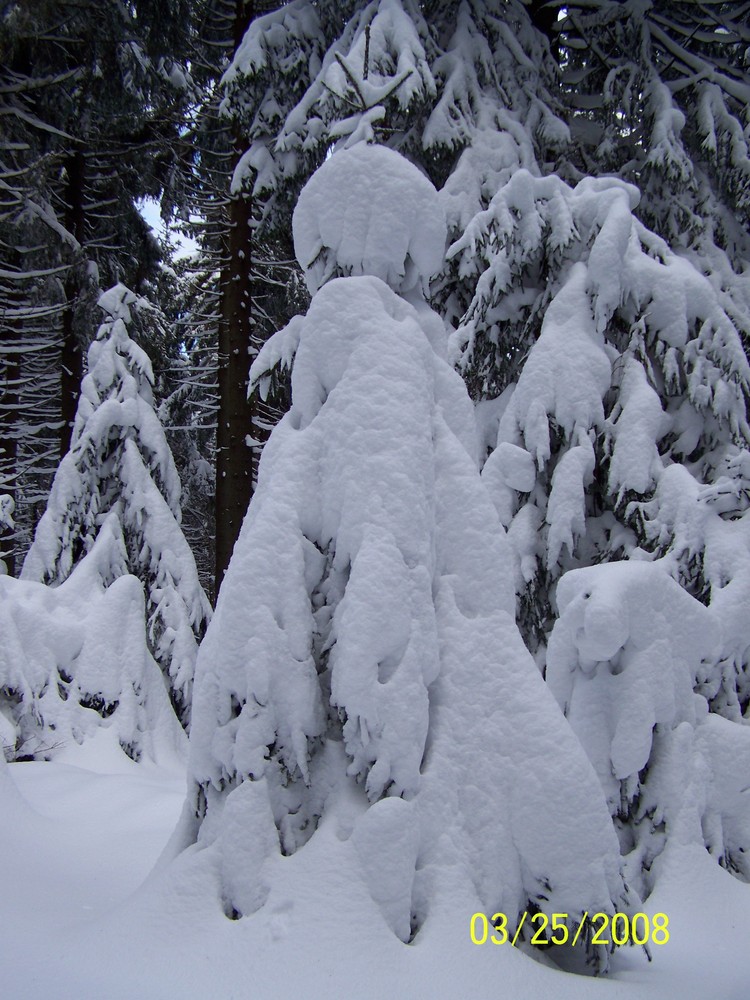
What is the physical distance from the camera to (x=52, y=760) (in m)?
7.01

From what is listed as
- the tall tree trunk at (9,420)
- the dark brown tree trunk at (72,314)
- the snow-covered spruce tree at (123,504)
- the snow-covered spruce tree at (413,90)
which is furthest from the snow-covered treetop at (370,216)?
the tall tree trunk at (9,420)

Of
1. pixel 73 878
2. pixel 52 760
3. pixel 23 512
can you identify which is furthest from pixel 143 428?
pixel 23 512

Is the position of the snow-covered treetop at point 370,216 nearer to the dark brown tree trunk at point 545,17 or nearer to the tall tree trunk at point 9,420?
the dark brown tree trunk at point 545,17

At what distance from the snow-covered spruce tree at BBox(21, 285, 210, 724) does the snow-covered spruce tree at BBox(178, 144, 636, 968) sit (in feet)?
19.8

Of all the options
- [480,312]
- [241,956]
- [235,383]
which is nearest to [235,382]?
[235,383]

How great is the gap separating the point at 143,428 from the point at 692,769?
6965 mm

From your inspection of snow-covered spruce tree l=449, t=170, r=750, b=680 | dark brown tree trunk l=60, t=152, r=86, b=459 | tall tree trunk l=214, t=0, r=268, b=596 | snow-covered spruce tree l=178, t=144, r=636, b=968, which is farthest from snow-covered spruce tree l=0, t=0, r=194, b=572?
snow-covered spruce tree l=178, t=144, r=636, b=968

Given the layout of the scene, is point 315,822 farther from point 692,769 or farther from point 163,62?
point 163,62

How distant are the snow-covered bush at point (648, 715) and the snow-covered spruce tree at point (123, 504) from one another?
5352 millimetres

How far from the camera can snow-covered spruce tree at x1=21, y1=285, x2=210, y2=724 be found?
8883 mm

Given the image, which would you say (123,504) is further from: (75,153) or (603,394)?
(75,153)

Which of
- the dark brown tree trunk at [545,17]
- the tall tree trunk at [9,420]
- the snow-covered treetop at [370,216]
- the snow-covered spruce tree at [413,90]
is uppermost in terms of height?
the dark brown tree trunk at [545,17]

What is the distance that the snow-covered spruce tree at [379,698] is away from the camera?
275 centimetres

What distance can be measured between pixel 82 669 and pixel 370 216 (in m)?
6.01
